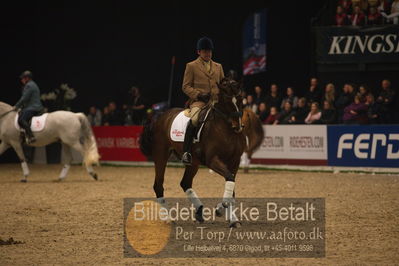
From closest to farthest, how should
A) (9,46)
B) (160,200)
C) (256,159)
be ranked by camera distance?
(160,200), (256,159), (9,46)

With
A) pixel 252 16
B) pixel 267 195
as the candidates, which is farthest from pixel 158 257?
pixel 252 16

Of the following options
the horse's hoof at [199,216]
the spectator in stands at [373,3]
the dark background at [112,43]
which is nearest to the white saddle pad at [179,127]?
the horse's hoof at [199,216]

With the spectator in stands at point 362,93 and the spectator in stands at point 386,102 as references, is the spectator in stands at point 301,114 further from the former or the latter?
the spectator in stands at point 386,102

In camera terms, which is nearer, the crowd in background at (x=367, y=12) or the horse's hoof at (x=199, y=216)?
the horse's hoof at (x=199, y=216)

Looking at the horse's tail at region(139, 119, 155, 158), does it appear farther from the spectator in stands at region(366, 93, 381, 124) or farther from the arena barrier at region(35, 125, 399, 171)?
the spectator in stands at region(366, 93, 381, 124)

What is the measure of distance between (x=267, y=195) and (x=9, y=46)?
17210 millimetres

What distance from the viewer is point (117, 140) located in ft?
84.3

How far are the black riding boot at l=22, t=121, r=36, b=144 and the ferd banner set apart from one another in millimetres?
8984

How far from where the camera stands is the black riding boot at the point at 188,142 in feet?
33.7

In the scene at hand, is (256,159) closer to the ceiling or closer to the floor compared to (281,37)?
closer to the floor

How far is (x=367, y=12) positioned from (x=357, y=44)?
1299 millimetres

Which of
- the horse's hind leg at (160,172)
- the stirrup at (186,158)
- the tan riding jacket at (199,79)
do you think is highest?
the tan riding jacket at (199,79)

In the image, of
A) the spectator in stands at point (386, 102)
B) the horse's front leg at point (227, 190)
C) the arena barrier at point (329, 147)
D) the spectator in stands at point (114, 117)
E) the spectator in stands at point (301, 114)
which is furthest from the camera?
the spectator in stands at point (114, 117)

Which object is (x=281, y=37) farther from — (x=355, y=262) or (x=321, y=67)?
(x=355, y=262)
